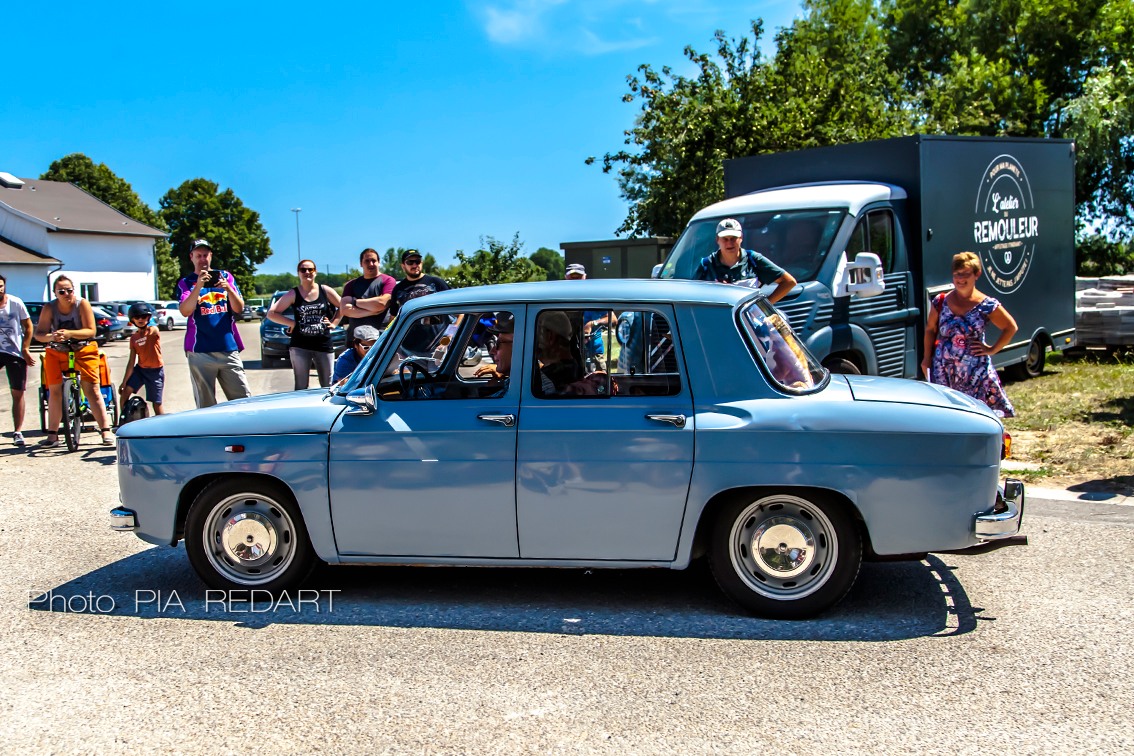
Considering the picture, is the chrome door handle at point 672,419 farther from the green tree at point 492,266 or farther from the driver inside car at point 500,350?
the green tree at point 492,266

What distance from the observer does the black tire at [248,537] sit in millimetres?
5316

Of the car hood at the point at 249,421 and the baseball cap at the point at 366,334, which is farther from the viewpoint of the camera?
the baseball cap at the point at 366,334

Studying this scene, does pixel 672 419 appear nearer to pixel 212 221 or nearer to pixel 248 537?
pixel 248 537

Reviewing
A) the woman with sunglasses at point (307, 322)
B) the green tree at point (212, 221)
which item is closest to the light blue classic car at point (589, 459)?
the woman with sunglasses at point (307, 322)

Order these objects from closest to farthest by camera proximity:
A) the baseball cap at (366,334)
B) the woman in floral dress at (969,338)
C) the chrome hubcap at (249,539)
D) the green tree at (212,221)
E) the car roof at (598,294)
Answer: the car roof at (598,294) → the chrome hubcap at (249,539) → the woman in floral dress at (969,338) → the baseball cap at (366,334) → the green tree at (212,221)

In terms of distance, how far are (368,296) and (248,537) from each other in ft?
16.4

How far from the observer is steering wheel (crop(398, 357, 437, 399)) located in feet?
17.3

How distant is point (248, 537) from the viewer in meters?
5.37

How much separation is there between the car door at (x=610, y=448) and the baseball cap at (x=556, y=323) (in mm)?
16

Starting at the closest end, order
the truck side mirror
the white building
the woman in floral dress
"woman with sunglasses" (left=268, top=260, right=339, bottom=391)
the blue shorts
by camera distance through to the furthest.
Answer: the woman in floral dress → the truck side mirror → "woman with sunglasses" (left=268, top=260, right=339, bottom=391) → the blue shorts → the white building

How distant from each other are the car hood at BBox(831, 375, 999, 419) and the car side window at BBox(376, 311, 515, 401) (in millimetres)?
1790

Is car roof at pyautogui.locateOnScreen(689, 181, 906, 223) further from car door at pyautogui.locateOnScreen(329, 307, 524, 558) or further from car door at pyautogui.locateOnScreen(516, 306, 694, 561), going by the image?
car door at pyautogui.locateOnScreen(329, 307, 524, 558)

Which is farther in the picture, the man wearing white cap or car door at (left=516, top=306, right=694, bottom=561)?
the man wearing white cap

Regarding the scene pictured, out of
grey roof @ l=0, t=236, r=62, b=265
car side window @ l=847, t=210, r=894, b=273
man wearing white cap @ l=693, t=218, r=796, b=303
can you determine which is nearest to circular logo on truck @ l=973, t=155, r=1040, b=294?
car side window @ l=847, t=210, r=894, b=273
